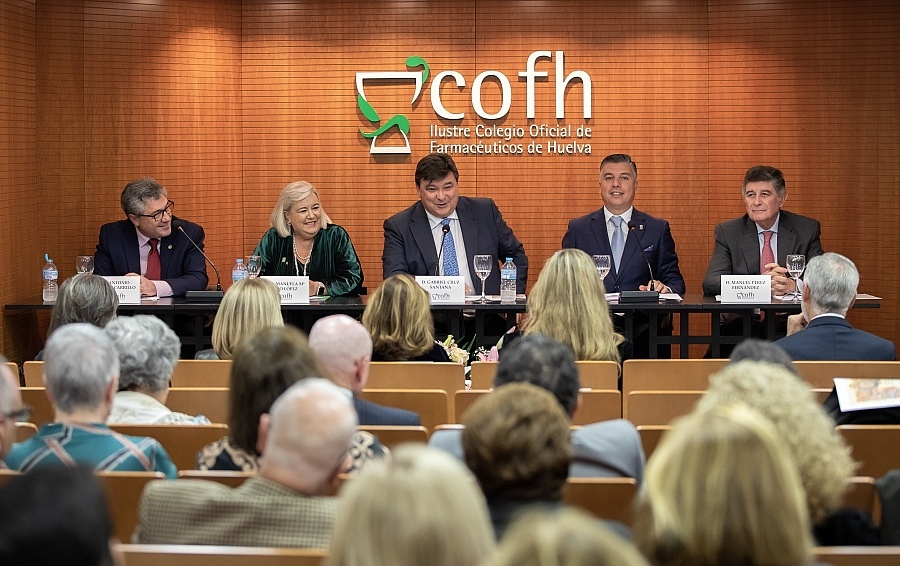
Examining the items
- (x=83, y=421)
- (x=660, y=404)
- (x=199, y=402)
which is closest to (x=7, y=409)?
(x=83, y=421)

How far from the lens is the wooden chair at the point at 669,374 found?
4.47 metres

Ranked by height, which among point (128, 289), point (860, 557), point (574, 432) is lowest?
point (860, 557)

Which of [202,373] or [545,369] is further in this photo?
[202,373]

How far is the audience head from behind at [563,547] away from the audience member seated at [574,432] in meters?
1.47

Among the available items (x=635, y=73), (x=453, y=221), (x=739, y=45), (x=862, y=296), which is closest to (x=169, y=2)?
(x=453, y=221)

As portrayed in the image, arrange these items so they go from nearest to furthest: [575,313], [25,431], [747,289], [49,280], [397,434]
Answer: [397,434] < [25,431] < [575,313] < [747,289] < [49,280]

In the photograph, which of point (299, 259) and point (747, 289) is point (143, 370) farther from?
point (747, 289)

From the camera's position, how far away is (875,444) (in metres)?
3.30

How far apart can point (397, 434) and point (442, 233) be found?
3.90 metres

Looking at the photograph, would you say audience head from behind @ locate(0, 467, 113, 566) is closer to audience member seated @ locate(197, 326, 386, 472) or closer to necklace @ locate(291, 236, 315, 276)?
audience member seated @ locate(197, 326, 386, 472)

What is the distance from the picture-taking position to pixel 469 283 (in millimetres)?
7148

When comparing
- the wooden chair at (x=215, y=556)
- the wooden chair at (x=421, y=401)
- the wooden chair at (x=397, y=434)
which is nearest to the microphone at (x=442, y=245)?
the wooden chair at (x=421, y=401)

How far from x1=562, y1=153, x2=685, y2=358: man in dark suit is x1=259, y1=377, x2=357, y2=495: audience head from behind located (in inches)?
187

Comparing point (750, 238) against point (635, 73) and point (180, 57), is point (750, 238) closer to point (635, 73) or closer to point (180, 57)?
point (635, 73)
